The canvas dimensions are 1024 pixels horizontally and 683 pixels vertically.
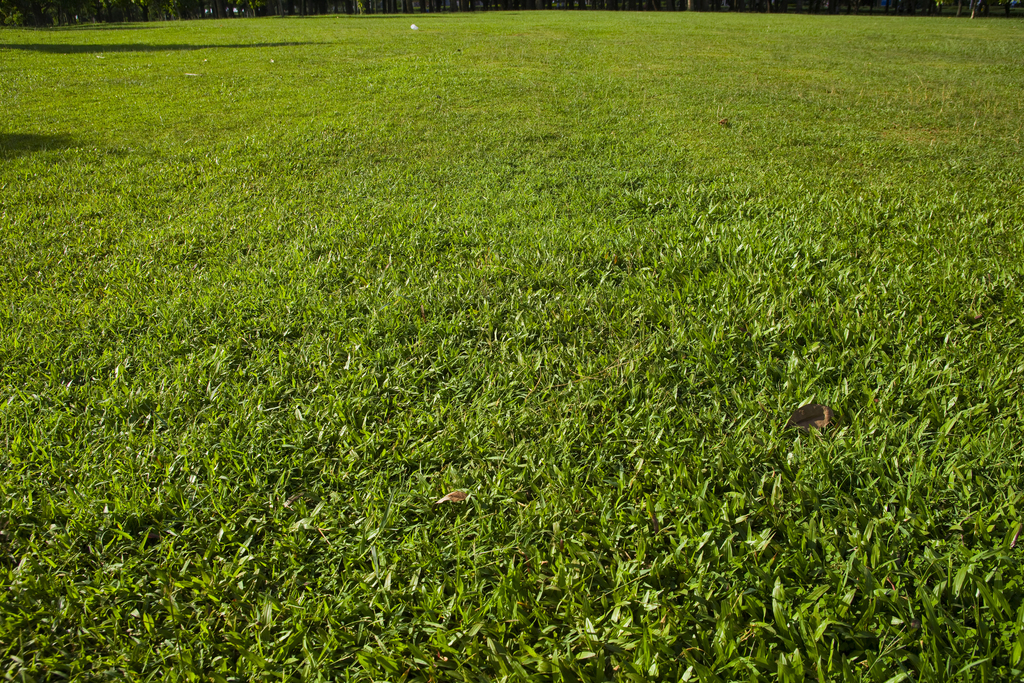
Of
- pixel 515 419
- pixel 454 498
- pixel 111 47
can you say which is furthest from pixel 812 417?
pixel 111 47

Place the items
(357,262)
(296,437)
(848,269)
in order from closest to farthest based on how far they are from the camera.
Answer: (296,437) < (848,269) < (357,262)

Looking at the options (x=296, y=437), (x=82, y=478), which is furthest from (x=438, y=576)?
(x=82, y=478)

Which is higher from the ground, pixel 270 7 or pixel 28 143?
pixel 270 7

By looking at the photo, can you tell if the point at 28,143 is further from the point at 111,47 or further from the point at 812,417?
the point at 111,47

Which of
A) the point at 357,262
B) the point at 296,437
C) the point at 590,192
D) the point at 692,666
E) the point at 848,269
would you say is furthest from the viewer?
the point at 590,192

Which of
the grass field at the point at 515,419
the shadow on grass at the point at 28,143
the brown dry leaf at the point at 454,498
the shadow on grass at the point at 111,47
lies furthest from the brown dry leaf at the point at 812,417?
the shadow on grass at the point at 111,47

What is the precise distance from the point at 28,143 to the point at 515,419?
7738mm

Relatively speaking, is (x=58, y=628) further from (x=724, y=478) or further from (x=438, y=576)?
(x=724, y=478)

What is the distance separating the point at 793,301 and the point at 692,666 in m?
2.27

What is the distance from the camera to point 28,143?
279 inches

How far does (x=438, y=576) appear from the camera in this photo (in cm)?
188

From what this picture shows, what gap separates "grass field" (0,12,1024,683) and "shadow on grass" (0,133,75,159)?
866mm

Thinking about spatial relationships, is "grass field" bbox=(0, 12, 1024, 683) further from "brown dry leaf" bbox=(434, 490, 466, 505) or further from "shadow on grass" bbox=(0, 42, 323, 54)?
"shadow on grass" bbox=(0, 42, 323, 54)

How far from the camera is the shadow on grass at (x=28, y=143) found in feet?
22.1
